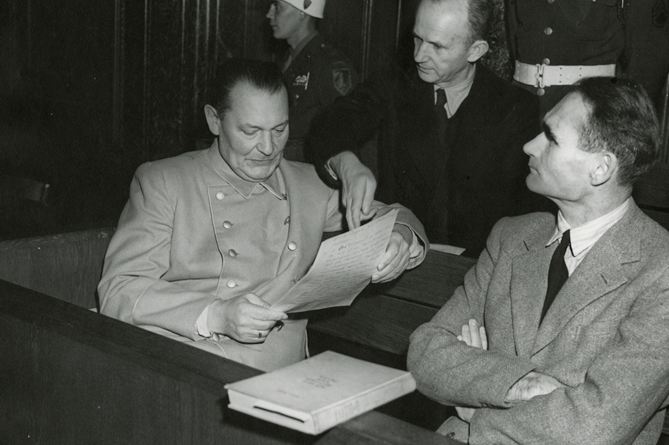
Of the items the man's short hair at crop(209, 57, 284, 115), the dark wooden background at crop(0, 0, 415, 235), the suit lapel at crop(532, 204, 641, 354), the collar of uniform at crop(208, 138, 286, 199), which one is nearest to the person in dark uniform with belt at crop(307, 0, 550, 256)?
the collar of uniform at crop(208, 138, 286, 199)

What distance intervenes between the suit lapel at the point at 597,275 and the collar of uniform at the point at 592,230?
0.02m

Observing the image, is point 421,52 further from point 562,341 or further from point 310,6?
point 310,6

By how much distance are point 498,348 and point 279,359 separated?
29.5 inches

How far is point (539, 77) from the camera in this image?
12.3 ft

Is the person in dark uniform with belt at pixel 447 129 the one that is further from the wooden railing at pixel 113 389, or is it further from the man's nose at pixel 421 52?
the wooden railing at pixel 113 389

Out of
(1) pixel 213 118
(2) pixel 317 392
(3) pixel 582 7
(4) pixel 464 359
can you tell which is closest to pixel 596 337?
(4) pixel 464 359

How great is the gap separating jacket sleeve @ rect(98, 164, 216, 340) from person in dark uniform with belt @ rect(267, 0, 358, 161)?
1.83 metres

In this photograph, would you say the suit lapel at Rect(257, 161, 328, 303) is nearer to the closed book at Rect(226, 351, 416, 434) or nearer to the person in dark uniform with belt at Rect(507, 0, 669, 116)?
the closed book at Rect(226, 351, 416, 434)

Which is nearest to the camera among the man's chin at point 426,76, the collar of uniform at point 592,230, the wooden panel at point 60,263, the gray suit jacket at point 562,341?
the gray suit jacket at point 562,341

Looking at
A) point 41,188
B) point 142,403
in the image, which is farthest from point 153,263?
point 41,188

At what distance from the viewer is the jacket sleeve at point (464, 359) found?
1882mm

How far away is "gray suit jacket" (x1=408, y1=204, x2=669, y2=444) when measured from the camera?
5.63ft

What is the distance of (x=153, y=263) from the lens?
2.33 m

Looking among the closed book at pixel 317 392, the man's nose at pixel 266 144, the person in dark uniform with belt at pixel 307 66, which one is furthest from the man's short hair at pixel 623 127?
the person in dark uniform with belt at pixel 307 66
